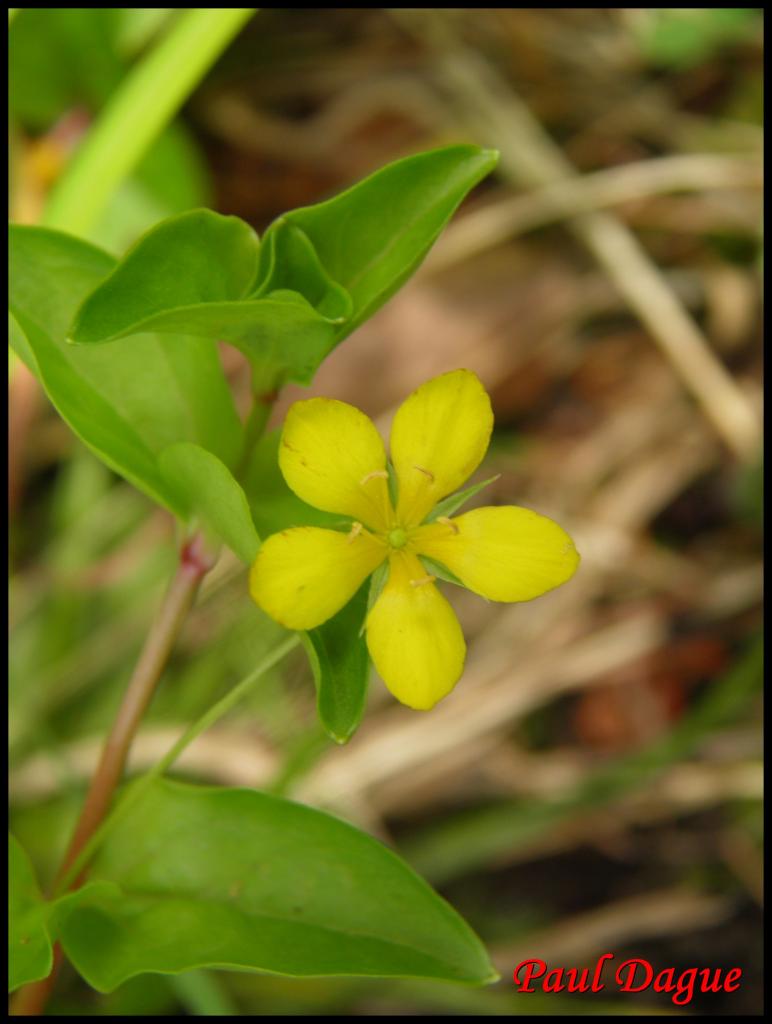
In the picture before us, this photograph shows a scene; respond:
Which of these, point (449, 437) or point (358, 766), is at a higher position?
point (449, 437)

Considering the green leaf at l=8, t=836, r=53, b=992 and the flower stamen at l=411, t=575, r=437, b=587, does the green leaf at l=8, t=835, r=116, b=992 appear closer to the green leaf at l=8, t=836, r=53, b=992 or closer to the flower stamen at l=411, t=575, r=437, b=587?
the green leaf at l=8, t=836, r=53, b=992

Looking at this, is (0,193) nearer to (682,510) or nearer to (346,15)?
(346,15)

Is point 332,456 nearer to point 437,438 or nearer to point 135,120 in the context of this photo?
point 437,438

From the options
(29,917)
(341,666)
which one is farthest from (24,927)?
(341,666)

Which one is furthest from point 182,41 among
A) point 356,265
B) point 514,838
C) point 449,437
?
point 514,838

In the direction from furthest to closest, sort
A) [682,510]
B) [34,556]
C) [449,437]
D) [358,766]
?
[682,510] < [34,556] < [358,766] < [449,437]
